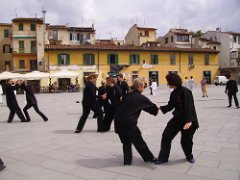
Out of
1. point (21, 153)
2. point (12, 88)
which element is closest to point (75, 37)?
point (12, 88)

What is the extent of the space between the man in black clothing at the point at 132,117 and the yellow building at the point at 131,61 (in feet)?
114

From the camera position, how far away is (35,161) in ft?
17.1

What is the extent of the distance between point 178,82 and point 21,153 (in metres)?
3.43

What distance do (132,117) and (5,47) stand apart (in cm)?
4916

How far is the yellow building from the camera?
40094 mm

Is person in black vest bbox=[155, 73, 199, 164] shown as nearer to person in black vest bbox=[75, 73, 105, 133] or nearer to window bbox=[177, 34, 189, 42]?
person in black vest bbox=[75, 73, 105, 133]

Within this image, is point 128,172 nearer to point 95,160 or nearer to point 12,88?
point 95,160

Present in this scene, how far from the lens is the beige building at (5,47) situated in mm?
48688

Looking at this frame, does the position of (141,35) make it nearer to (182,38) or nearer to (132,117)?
(182,38)

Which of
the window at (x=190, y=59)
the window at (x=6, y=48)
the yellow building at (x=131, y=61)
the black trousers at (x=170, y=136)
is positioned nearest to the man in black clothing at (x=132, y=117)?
the black trousers at (x=170, y=136)

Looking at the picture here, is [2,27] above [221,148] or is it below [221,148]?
above

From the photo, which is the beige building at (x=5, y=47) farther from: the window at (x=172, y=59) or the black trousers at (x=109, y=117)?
the black trousers at (x=109, y=117)

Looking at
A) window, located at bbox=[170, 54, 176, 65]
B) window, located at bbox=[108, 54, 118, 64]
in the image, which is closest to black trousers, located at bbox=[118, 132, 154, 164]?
window, located at bbox=[108, 54, 118, 64]

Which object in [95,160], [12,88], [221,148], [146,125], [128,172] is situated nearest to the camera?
[128,172]
